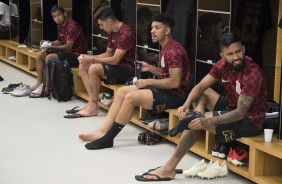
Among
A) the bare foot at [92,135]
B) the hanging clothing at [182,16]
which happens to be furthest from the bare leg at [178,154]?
the hanging clothing at [182,16]

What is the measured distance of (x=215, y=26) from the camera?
5605mm

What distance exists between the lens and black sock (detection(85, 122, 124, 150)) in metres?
5.14

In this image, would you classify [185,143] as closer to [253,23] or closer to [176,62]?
[176,62]

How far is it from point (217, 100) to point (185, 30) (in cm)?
135

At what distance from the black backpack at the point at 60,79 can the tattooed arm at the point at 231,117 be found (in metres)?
3.15

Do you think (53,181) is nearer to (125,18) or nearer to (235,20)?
(235,20)

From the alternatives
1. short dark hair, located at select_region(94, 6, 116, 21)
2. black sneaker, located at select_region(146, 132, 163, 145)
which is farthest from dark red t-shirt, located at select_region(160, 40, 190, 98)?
short dark hair, located at select_region(94, 6, 116, 21)

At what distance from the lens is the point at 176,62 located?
16.7 feet

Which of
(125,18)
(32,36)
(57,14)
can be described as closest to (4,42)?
(32,36)

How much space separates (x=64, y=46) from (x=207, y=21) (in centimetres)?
255

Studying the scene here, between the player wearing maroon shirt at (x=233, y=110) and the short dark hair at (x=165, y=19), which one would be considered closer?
the player wearing maroon shirt at (x=233, y=110)

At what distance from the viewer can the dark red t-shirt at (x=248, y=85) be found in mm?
4203

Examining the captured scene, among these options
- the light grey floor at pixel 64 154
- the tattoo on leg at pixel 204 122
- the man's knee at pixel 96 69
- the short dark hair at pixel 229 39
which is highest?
the short dark hair at pixel 229 39

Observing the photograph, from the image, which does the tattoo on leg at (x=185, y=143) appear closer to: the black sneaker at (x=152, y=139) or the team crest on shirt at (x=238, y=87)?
the team crest on shirt at (x=238, y=87)
